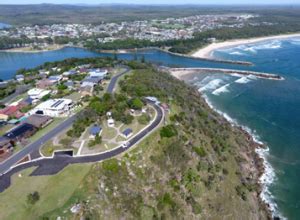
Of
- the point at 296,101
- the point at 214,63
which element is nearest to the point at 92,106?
the point at 296,101

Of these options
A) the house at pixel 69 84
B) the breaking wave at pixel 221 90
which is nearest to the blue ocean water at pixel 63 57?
the breaking wave at pixel 221 90

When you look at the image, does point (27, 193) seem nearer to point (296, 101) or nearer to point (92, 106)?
point (92, 106)

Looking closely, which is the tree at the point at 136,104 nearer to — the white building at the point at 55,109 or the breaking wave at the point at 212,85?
the white building at the point at 55,109

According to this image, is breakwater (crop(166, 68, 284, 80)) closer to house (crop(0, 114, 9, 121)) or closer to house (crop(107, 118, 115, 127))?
house (crop(107, 118, 115, 127))

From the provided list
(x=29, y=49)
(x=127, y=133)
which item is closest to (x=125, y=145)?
(x=127, y=133)

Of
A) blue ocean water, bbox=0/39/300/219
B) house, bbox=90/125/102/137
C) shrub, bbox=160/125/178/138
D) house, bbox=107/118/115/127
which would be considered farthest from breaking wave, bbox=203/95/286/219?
house, bbox=90/125/102/137

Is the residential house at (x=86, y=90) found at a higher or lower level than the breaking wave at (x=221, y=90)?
higher
